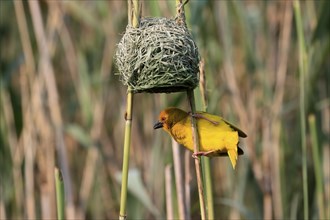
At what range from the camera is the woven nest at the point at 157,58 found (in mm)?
1064

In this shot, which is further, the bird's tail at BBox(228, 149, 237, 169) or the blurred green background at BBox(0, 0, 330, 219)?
the blurred green background at BBox(0, 0, 330, 219)

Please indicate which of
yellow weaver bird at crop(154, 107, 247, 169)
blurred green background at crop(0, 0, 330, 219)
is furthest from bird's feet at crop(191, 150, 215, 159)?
blurred green background at crop(0, 0, 330, 219)

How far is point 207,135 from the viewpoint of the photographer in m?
1.16

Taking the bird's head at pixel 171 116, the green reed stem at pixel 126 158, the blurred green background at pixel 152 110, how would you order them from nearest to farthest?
the green reed stem at pixel 126 158 < the bird's head at pixel 171 116 < the blurred green background at pixel 152 110

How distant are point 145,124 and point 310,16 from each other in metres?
0.83

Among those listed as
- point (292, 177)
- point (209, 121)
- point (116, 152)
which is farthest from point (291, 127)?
point (209, 121)

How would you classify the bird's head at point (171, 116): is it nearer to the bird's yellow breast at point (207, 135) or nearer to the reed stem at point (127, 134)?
the bird's yellow breast at point (207, 135)

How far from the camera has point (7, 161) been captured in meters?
2.37

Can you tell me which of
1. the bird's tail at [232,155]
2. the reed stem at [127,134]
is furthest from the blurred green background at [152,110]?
the reed stem at [127,134]

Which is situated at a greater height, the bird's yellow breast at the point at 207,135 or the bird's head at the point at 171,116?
the bird's head at the point at 171,116

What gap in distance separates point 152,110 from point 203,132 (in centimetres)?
136

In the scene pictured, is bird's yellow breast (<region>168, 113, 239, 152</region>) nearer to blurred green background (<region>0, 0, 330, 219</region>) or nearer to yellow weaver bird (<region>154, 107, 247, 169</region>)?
yellow weaver bird (<region>154, 107, 247, 169</region>)

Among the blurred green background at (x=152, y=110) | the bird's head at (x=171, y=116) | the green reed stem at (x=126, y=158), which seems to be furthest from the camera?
the blurred green background at (x=152, y=110)

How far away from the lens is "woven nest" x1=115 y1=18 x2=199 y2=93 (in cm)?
106
